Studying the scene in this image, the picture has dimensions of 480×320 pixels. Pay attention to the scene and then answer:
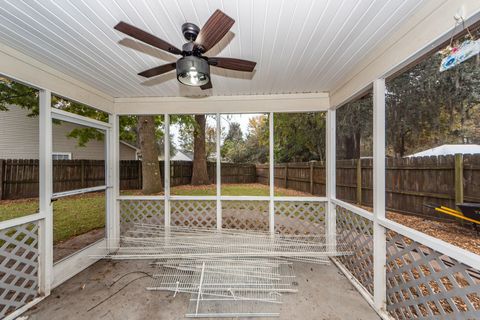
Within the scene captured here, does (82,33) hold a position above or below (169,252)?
above

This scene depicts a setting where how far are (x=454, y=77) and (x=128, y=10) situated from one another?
2557 millimetres

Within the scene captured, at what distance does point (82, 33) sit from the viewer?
1801 mm

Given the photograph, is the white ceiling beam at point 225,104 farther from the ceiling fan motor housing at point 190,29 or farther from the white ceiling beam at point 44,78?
the ceiling fan motor housing at point 190,29

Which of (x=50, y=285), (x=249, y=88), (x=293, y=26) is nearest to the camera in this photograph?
(x=293, y=26)

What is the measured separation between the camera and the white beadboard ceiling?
148 cm

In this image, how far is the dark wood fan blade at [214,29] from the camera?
1228mm

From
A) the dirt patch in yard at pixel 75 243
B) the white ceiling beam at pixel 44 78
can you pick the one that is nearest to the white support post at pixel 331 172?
the white ceiling beam at pixel 44 78

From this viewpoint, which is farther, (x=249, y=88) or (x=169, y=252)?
(x=249, y=88)

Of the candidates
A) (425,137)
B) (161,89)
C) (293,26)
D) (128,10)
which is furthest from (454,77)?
(161,89)

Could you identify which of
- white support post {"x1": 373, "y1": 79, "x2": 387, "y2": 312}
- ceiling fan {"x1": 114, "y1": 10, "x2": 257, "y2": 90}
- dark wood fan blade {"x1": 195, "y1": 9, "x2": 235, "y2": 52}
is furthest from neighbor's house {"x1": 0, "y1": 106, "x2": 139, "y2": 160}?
white support post {"x1": 373, "y1": 79, "x2": 387, "y2": 312}

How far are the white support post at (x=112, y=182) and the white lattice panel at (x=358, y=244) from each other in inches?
146

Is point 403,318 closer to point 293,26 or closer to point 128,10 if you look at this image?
point 293,26

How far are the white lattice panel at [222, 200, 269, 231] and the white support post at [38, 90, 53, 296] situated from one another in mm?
2425

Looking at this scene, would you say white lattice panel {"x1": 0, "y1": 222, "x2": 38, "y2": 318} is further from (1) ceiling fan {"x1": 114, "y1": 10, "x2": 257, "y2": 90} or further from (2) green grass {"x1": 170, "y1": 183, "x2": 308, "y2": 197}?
(1) ceiling fan {"x1": 114, "y1": 10, "x2": 257, "y2": 90}
